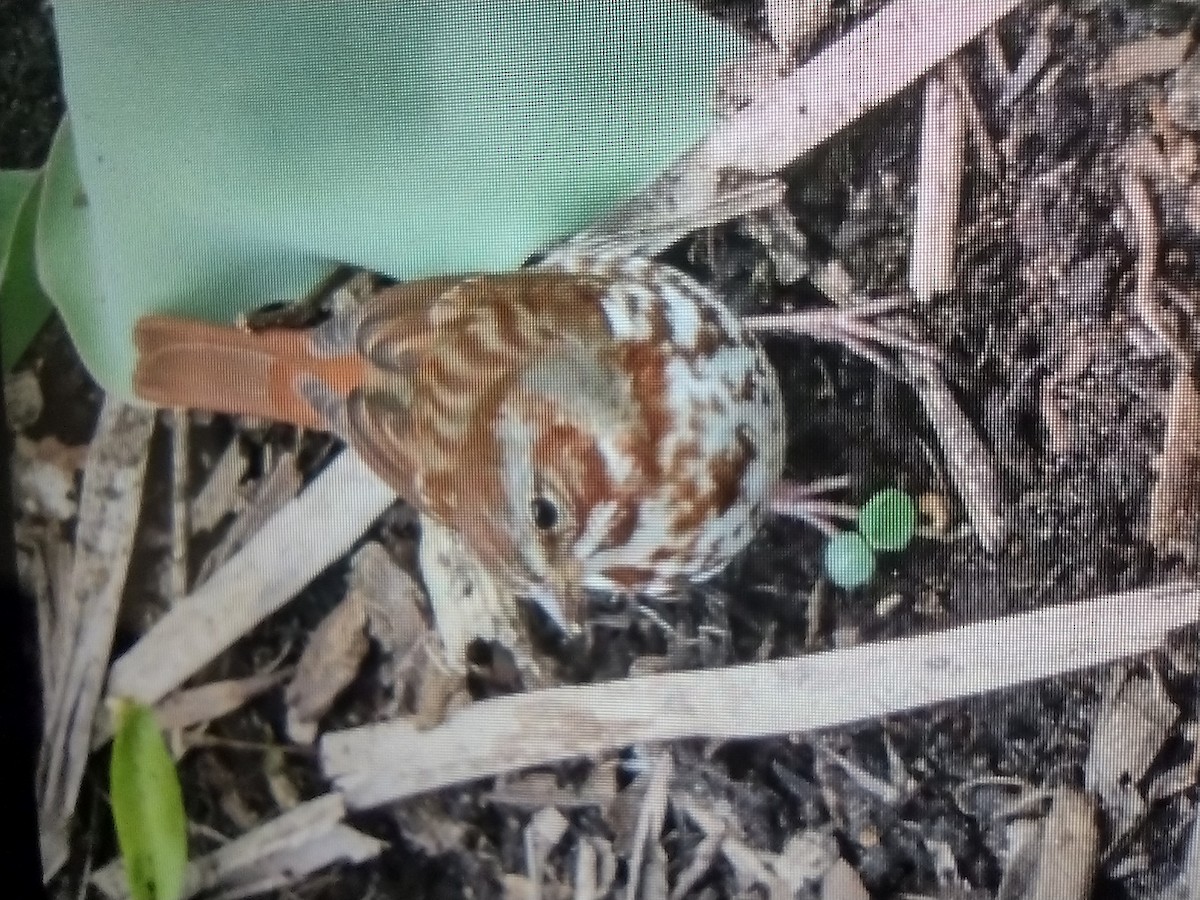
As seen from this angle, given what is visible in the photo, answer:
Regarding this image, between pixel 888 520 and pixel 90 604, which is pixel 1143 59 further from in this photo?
pixel 90 604

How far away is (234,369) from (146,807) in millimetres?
314

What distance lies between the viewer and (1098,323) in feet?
1.98

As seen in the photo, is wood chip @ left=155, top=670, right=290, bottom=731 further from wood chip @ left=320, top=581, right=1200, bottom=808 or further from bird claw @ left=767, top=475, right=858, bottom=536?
bird claw @ left=767, top=475, right=858, bottom=536

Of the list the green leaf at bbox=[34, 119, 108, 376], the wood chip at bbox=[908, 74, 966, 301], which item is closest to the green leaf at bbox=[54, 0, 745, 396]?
the green leaf at bbox=[34, 119, 108, 376]

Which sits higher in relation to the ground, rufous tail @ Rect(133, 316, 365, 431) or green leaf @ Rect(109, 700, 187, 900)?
rufous tail @ Rect(133, 316, 365, 431)

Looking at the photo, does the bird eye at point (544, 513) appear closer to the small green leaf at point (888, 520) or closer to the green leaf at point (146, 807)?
the small green leaf at point (888, 520)

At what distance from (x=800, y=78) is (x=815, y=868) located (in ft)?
1.46

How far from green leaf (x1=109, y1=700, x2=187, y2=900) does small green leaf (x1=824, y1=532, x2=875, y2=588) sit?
0.47 metres

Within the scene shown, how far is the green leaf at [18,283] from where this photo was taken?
Answer: 2.62ft

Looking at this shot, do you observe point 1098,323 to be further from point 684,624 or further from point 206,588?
point 206,588

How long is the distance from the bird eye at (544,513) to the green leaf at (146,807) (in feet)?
1.10

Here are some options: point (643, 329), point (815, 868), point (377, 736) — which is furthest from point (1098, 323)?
point (377, 736)

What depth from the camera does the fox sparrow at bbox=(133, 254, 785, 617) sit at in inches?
25.6

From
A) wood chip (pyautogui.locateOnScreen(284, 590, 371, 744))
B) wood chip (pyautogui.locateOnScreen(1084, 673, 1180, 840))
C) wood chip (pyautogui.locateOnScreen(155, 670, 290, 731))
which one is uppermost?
wood chip (pyautogui.locateOnScreen(1084, 673, 1180, 840))
